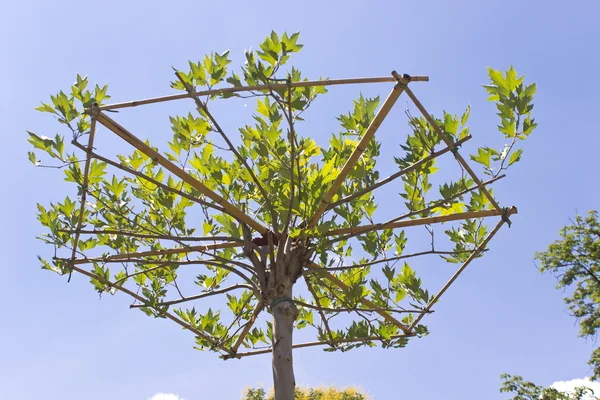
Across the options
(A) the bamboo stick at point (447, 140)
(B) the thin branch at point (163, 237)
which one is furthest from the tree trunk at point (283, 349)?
(A) the bamboo stick at point (447, 140)

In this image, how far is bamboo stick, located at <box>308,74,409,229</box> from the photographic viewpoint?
215 cm

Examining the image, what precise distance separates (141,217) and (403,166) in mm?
1404

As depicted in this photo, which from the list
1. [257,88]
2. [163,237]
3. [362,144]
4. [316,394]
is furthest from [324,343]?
[316,394]

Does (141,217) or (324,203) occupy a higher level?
(141,217)

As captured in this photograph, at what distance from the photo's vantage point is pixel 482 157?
8.39ft

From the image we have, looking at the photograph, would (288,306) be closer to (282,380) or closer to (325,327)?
(282,380)

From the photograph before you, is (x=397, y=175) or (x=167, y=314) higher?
(x=397, y=175)

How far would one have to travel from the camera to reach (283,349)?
254 cm

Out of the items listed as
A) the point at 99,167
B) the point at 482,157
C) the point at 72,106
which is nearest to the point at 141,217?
the point at 99,167

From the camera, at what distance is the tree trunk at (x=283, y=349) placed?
8.09 feet

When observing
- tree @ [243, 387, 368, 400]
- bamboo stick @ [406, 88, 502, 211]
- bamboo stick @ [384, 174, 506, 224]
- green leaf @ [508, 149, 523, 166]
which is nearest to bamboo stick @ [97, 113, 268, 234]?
bamboo stick @ [384, 174, 506, 224]

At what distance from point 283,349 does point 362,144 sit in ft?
3.29

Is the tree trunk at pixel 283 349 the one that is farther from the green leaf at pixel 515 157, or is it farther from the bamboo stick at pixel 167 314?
the green leaf at pixel 515 157

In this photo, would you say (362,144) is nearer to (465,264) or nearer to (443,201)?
Answer: (443,201)
